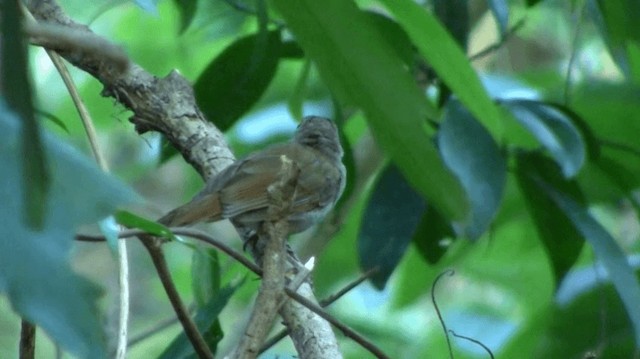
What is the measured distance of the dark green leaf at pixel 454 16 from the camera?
1979 millimetres

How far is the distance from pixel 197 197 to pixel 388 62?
1377 mm

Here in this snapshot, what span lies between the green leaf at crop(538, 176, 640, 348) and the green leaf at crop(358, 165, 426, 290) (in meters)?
Result: 0.28

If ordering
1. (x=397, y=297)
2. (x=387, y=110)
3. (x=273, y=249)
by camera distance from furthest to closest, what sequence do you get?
1. (x=397, y=297)
2. (x=273, y=249)
3. (x=387, y=110)

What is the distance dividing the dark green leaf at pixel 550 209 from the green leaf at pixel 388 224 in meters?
0.25

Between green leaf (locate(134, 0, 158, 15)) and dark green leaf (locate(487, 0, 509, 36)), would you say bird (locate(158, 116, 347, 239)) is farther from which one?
green leaf (locate(134, 0, 158, 15))

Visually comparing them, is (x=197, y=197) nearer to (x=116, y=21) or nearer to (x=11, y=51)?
(x=116, y=21)

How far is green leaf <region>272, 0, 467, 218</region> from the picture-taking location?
1.89 feet

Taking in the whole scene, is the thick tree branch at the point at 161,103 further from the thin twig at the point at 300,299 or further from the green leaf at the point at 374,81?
the green leaf at the point at 374,81

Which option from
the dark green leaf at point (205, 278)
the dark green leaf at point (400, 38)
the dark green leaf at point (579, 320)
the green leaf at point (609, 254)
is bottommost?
the dark green leaf at point (579, 320)

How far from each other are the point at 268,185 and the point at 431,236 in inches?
24.6

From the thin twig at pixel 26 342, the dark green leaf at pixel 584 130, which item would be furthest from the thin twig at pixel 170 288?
the dark green leaf at pixel 584 130

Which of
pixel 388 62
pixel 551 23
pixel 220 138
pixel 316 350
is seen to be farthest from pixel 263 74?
pixel 551 23

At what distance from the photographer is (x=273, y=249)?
0.93 metres

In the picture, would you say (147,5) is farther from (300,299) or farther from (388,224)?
(388,224)
